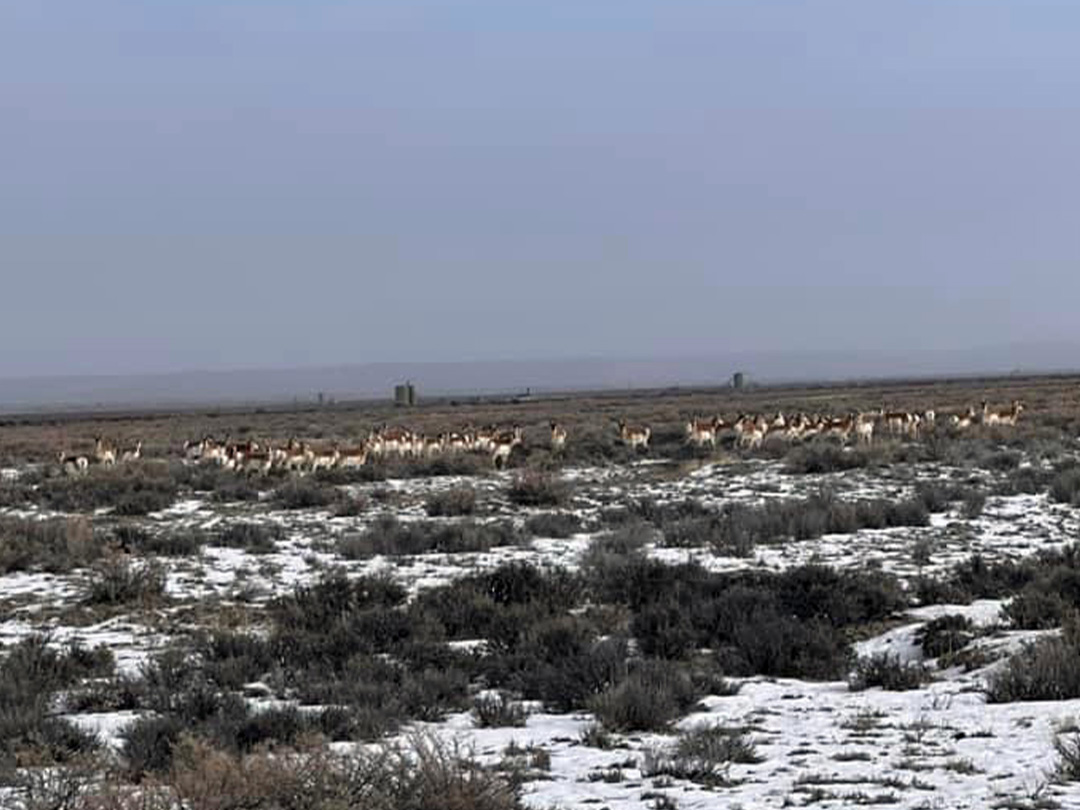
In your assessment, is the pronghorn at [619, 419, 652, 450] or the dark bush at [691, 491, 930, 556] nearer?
the dark bush at [691, 491, 930, 556]

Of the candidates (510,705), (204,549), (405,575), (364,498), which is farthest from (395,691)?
(364,498)

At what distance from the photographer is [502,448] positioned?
101 ft

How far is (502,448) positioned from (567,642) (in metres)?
19.8

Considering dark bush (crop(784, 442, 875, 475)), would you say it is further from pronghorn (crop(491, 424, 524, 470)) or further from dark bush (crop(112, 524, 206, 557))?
dark bush (crop(112, 524, 206, 557))

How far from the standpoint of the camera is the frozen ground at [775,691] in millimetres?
7039

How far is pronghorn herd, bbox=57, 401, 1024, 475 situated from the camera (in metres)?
28.4

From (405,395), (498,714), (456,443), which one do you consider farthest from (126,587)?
(405,395)

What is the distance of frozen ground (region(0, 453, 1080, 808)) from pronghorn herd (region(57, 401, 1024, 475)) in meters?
5.28

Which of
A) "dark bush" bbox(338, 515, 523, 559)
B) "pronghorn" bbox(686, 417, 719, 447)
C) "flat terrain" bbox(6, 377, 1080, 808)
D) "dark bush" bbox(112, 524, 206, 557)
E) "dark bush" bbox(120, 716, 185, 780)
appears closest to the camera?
"flat terrain" bbox(6, 377, 1080, 808)

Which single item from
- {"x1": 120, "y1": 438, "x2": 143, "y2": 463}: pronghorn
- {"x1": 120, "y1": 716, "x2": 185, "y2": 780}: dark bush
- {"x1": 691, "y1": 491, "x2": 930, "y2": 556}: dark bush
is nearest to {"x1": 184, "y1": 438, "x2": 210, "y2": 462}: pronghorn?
{"x1": 120, "y1": 438, "x2": 143, "y2": 463}: pronghorn

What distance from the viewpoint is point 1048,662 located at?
357 inches

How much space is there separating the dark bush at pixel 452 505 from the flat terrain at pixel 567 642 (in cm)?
6

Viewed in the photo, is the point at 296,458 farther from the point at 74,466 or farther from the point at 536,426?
the point at 536,426

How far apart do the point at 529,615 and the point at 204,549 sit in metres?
6.67
